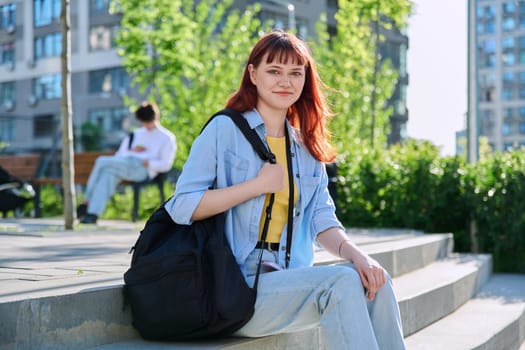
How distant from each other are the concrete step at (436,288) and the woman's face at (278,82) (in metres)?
1.91

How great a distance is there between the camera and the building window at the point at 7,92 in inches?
2223

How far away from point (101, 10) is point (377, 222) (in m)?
43.1

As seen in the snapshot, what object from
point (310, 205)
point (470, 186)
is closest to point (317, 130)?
point (310, 205)

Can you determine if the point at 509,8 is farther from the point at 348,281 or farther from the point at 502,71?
the point at 348,281

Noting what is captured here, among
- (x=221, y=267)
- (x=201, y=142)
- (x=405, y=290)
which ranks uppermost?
(x=201, y=142)

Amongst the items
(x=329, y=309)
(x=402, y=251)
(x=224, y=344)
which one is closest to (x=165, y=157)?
(x=402, y=251)

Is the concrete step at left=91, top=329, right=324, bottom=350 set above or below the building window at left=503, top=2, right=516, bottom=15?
below

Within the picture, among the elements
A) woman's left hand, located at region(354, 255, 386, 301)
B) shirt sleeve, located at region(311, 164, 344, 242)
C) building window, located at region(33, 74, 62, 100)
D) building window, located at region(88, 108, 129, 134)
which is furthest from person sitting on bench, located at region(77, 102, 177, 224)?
building window, located at region(33, 74, 62, 100)

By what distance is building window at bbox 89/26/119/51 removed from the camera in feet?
167

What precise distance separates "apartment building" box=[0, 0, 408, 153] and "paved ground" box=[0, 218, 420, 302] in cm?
4099

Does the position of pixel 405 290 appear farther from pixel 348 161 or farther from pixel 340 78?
pixel 340 78

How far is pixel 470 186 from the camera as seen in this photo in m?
9.90

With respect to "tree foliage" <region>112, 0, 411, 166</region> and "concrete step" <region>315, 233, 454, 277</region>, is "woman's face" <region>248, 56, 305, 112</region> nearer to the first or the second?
"concrete step" <region>315, 233, 454, 277</region>

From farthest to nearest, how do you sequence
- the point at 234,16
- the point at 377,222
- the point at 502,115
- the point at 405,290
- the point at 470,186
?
the point at 502,115 < the point at 234,16 < the point at 377,222 < the point at 470,186 < the point at 405,290
